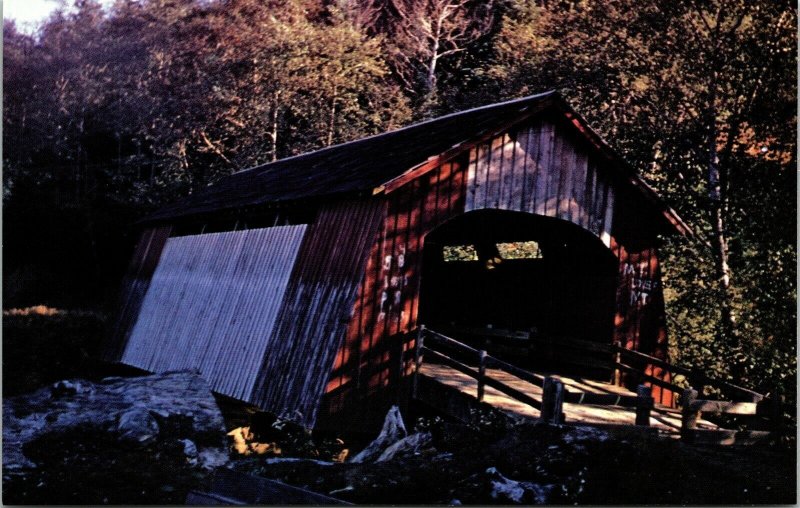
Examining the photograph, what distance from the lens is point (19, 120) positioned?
11.8 metres

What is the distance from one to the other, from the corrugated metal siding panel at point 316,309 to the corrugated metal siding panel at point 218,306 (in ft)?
1.10

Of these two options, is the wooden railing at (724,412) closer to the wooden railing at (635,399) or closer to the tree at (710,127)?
the wooden railing at (635,399)

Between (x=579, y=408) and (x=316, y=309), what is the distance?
3.74 metres

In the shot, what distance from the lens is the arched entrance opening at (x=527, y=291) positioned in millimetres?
13273

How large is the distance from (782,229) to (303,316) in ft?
21.6

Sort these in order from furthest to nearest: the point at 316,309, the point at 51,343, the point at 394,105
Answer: the point at 394,105
the point at 51,343
the point at 316,309

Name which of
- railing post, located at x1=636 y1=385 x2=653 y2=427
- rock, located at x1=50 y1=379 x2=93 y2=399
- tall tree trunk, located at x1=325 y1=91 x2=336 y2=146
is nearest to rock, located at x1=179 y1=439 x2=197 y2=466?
rock, located at x1=50 y1=379 x2=93 y2=399

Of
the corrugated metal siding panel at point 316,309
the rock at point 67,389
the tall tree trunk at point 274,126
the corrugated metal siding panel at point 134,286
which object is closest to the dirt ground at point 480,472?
the corrugated metal siding panel at point 316,309

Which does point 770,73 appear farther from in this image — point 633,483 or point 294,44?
point 294,44

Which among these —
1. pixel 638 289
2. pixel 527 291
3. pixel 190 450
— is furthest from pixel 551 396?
pixel 527 291

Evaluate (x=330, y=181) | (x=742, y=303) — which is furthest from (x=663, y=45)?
(x=330, y=181)

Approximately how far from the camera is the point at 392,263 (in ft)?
36.4

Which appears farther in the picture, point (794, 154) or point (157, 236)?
point (157, 236)

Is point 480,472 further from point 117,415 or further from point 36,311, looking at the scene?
point 36,311
